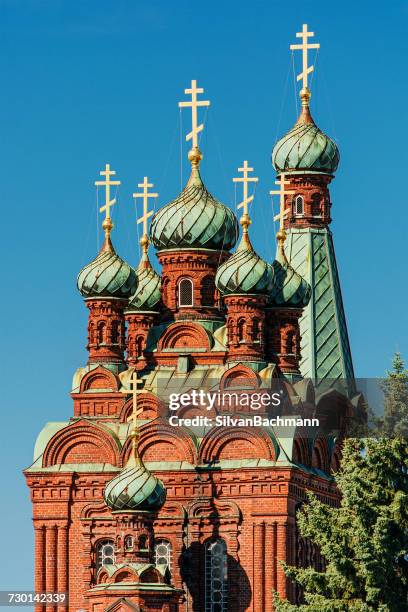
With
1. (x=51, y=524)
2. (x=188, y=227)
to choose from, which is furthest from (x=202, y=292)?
(x=51, y=524)

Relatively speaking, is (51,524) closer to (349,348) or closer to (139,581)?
(139,581)

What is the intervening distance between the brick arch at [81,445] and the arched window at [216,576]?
2.92 m

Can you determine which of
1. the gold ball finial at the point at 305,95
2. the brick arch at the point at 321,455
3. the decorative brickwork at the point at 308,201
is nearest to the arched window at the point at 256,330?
the brick arch at the point at 321,455

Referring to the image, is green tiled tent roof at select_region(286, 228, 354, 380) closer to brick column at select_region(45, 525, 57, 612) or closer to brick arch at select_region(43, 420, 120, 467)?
brick arch at select_region(43, 420, 120, 467)

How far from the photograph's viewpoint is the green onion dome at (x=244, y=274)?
68.9 meters

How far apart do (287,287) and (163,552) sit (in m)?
7.06

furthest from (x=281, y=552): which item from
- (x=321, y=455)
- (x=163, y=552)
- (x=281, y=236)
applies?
(x=281, y=236)

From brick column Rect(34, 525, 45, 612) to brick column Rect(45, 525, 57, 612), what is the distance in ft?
0.30

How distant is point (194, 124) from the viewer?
7056 centimetres

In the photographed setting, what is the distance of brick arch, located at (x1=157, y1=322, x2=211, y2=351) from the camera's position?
231 feet

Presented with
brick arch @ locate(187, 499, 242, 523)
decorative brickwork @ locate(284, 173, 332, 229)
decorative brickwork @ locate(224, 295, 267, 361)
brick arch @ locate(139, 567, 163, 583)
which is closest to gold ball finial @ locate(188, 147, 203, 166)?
decorative brickwork @ locate(224, 295, 267, 361)

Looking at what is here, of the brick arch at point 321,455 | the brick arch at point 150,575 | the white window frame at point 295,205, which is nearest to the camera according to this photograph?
the brick arch at point 150,575

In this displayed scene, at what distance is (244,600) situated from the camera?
66.9 meters

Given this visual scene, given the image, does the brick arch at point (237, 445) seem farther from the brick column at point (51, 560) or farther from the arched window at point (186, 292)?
the arched window at point (186, 292)
